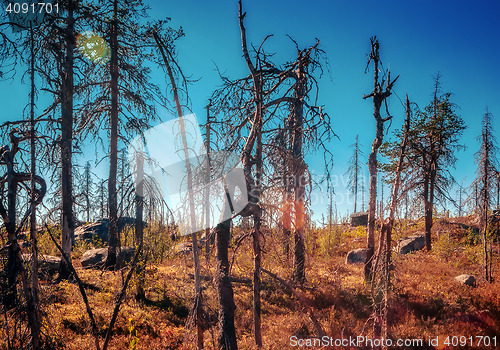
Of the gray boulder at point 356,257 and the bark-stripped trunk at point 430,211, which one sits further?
the bark-stripped trunk at point 430,211

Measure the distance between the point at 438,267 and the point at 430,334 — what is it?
27.5ft

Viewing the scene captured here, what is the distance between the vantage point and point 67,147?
9883 mm

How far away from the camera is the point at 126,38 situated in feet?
35.7

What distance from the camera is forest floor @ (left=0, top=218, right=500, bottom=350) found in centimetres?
666

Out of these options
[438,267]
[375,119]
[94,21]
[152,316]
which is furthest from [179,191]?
[438,267]

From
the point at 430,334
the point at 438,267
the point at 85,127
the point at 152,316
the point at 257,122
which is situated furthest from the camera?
the point at 438,267

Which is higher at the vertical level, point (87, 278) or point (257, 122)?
point (257, 122)

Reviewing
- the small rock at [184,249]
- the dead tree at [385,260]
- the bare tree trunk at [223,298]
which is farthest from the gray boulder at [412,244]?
the bare tree trunk at [223,298]

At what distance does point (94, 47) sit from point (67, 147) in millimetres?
4557

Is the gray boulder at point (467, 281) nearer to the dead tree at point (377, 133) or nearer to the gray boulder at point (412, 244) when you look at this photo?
the dead tree at point (377, 133)

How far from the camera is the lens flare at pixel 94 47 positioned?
35.6ft

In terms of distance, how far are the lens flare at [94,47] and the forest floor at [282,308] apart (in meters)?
9.07

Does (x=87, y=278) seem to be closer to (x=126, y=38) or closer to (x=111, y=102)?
(x=111, y=102)

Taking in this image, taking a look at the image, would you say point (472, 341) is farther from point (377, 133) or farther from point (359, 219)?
point (359, 219)
